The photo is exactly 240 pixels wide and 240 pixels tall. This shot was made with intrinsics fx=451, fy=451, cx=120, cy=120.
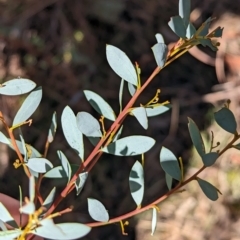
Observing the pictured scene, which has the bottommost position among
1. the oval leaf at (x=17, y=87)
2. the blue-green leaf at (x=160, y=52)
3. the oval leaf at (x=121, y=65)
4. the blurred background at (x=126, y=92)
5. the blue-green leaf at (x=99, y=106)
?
the blurred background at (x=126, y=92)

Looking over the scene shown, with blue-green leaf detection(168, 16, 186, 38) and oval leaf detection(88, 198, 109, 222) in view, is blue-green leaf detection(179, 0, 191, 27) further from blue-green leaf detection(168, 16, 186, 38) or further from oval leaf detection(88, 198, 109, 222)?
oval leaf detection(88, 198, 109, 222)

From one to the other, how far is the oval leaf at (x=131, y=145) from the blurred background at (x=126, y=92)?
0.64 m

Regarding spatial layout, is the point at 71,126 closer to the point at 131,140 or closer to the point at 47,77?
the point at 131,140

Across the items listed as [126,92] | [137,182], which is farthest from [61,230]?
[126,92]

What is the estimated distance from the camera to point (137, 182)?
54cm

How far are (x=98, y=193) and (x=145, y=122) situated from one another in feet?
2.36

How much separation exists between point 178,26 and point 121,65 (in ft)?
0.25

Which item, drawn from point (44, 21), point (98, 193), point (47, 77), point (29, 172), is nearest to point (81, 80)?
point (47, 77)

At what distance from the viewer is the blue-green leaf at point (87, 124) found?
18.8 inches

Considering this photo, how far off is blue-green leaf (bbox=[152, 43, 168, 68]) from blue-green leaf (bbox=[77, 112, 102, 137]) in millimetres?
96

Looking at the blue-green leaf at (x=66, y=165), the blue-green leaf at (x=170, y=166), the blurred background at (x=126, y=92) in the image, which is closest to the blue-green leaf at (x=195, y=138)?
the blue-green leaf at (x=170, y=166)

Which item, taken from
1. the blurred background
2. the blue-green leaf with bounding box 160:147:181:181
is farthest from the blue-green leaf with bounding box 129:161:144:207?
the blurred background

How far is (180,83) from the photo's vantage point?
1236mm

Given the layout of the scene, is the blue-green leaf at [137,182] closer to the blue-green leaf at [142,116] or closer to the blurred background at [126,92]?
the blue-green leaf at [142,116]
